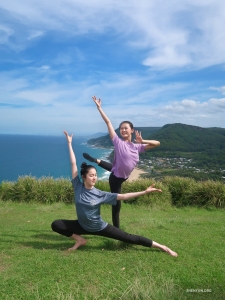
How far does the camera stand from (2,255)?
401 cm

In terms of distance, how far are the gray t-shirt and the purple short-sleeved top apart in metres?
0.60

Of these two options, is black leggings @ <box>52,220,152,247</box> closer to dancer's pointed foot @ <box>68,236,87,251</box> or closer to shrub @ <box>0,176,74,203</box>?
dancer's pointed foot @ <box>68,236,87,251</box>

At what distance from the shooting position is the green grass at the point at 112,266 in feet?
9.41

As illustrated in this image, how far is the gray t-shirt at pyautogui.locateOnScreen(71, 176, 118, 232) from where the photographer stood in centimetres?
392

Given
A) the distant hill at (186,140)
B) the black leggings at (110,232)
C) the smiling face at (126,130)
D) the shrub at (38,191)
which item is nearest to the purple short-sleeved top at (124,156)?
the smiling face at (126,130)

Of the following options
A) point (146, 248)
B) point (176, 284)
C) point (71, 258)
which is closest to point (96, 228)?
point (71, 258)

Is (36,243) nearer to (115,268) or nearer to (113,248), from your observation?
(113,248)

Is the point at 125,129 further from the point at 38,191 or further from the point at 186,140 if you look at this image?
the point at 186,140

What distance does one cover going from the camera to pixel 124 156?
4309 mm

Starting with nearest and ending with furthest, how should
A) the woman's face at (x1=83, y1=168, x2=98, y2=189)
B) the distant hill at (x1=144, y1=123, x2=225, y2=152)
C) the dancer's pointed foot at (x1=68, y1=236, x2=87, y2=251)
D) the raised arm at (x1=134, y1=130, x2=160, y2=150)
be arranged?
1. the woman's face at (x1=83, y1=168, x2=98, y2=189)
2. the dancer's pointed foot at (x1=68, y1=236, x2=87, y2=251)
3. the raised arm at (x1=134, y1=130, x2=160, y2=150)
4. the distant hill at (x1=144, y1=123, x2=225, y2=152)

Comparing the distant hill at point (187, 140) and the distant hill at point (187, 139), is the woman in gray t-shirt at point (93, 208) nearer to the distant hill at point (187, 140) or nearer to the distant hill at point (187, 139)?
the distant hill at point (187, 140)

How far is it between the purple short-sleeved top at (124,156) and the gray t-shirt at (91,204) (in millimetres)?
601

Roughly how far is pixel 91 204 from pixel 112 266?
0.99 metres

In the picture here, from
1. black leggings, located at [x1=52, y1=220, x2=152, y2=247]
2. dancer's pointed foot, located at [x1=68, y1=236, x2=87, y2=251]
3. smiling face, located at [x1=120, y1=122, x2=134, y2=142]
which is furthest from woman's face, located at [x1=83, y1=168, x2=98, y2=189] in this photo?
dancer's pointed foot, located at [x1=68, y1=236, x2=87, y2=251]
